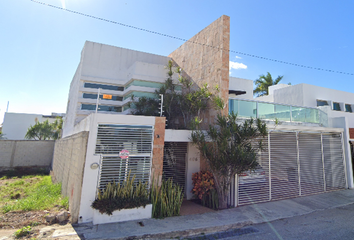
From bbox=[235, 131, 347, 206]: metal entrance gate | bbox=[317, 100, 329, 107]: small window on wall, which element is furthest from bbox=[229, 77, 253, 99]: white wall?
bbox=[235, 131, 347, 206]: metal entrance gate

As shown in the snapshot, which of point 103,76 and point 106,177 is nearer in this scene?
point 106,177

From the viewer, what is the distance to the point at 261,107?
8.77 m

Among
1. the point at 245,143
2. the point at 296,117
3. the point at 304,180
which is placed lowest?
the point at 304,180

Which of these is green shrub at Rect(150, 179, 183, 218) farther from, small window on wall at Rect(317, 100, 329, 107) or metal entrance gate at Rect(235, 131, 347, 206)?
small window on wall at Rect(317, 100, 329, 107)

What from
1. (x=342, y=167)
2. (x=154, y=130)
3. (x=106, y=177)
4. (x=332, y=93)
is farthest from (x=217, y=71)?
(x=332, y=93)

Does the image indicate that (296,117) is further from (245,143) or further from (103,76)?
(103,76)

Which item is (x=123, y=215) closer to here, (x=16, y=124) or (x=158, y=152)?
(x=158, y=152)

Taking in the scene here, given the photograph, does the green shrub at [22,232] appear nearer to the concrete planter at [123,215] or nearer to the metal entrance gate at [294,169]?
the concrete planter at [123,215]

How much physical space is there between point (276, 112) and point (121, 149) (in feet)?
22.7

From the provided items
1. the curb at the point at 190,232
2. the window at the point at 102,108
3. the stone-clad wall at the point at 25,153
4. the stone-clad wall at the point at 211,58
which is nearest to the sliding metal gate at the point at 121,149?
the curb at the point at 190,232

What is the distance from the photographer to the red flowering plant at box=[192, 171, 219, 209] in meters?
7.54

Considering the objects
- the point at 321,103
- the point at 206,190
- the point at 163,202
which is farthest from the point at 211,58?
the point at 321,103

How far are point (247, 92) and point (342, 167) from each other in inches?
368

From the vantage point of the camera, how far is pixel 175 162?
9039mm
